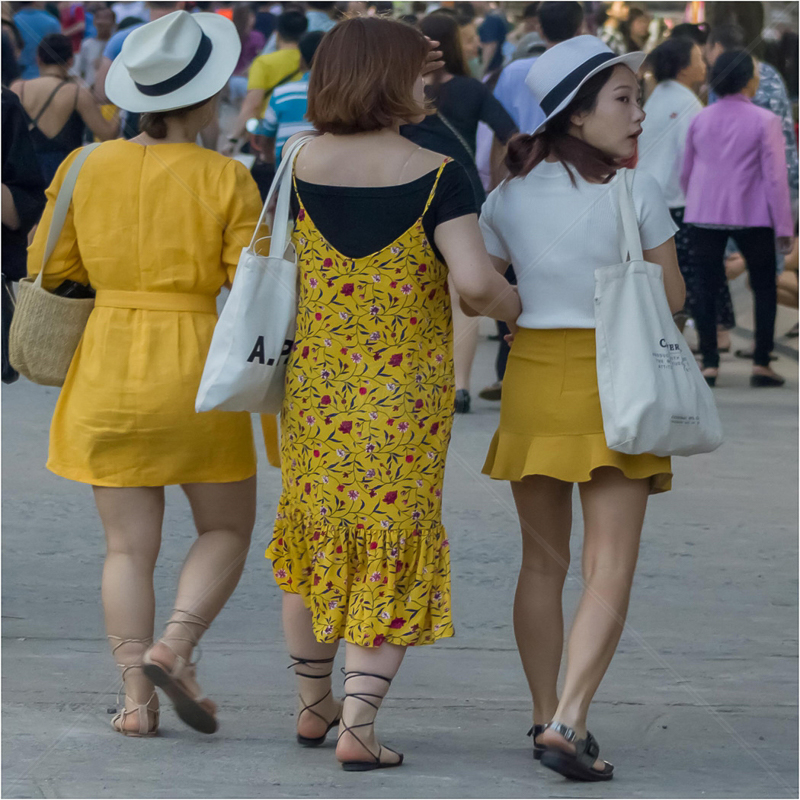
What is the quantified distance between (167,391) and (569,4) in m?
4.84

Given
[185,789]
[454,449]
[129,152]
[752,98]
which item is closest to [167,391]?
[129,152]

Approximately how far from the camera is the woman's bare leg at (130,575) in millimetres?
3576

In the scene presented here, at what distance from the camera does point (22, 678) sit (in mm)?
4012

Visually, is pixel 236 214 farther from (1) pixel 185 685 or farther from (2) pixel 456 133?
(2) pixel 456 133

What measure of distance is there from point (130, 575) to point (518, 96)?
480cm

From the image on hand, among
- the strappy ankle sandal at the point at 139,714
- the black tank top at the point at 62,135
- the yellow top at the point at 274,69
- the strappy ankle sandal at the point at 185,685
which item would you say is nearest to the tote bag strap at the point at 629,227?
the strappy ankle sandal at the point at 185,685

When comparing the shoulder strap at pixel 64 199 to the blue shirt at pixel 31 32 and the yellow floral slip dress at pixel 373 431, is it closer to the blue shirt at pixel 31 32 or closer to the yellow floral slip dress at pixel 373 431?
the yellow floral slip dress at pixel 373 431

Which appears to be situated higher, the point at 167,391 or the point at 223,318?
the point at 223,318

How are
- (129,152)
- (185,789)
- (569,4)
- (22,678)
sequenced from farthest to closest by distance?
(569,4)
(22,678)
(129,152)
(185,789)

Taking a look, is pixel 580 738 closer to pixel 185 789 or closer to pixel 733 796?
pixel 733 796

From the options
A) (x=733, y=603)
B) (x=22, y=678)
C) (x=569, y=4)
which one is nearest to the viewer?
(x=22, y=678)

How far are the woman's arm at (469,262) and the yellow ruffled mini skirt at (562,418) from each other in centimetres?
21

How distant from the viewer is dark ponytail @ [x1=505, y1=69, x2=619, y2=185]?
329 cm

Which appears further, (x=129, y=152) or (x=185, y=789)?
(x=129, y=152)
